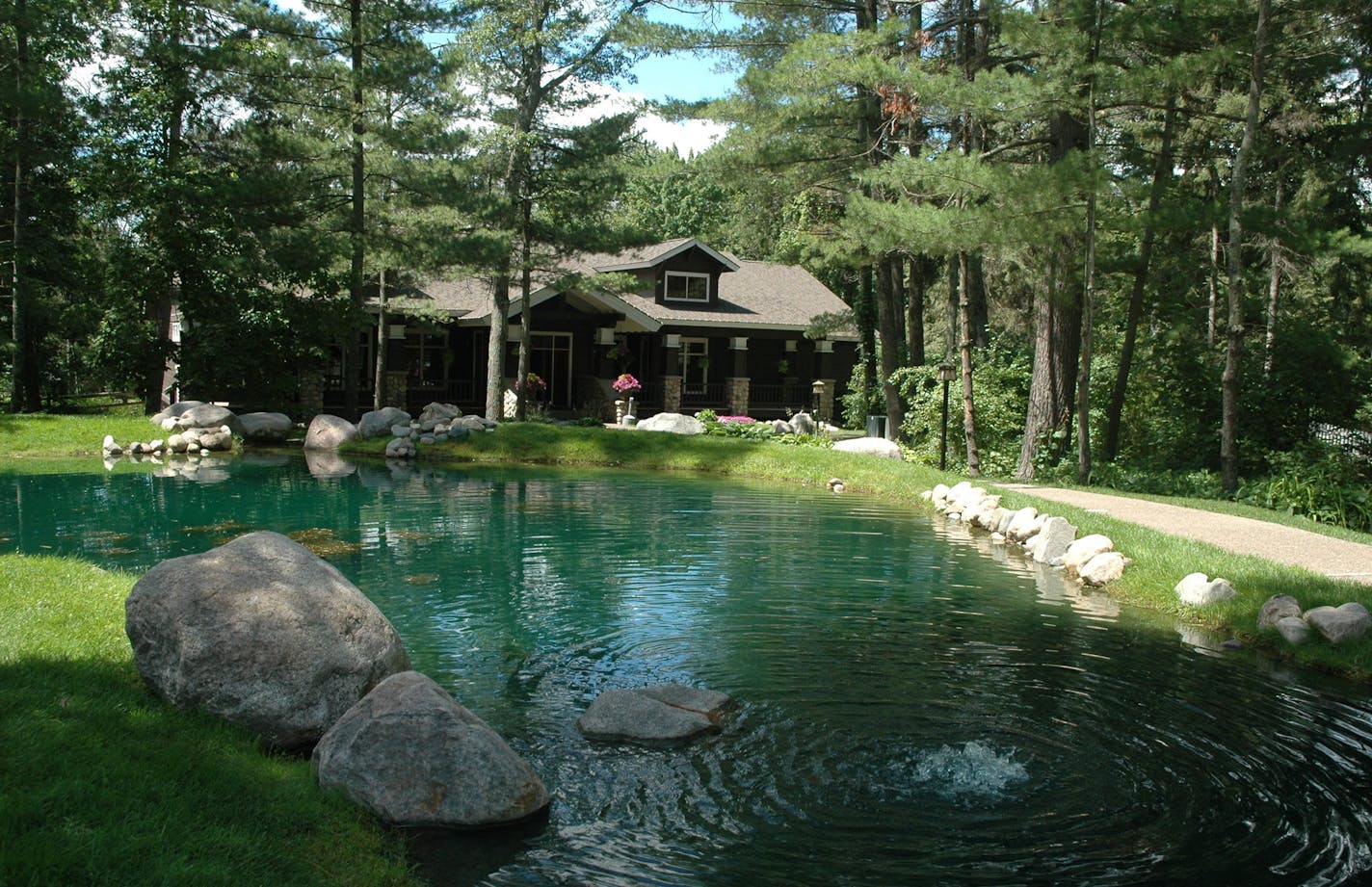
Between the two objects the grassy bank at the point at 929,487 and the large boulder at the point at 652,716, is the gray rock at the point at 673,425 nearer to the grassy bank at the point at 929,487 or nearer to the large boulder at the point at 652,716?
the grassy bank at the point at 929,487

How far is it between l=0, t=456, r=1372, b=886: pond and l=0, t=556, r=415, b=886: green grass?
0.70 metres

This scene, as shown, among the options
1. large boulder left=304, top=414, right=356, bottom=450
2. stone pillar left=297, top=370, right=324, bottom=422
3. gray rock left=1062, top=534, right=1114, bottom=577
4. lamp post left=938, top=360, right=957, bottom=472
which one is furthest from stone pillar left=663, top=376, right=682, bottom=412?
gray rock left=1062, top=534, right=1114, bottom=577

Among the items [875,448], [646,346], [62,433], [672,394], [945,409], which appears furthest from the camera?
[646,346]

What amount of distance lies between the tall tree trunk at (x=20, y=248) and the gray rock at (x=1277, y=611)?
2452 cm

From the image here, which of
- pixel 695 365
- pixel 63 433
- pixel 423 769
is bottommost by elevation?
pixel 423 769

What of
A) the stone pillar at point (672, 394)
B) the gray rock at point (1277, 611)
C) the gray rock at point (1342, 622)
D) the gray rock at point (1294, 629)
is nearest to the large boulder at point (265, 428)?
the stone pillar at point (672, 394)

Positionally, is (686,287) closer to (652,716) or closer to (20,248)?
(20,248)

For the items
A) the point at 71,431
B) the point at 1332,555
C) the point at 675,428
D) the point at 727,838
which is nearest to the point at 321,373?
the point at 71,431

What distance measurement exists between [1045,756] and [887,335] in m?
17.7

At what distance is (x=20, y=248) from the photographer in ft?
82.0

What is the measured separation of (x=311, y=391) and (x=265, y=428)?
12.1ft

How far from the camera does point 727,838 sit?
515 centimetres

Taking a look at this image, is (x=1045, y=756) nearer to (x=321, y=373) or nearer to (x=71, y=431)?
(x=71, y=431)

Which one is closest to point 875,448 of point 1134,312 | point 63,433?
point 1134,312
